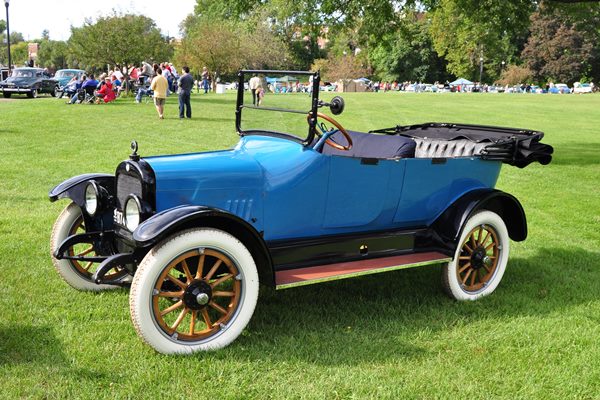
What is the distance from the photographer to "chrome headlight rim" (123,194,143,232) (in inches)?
144

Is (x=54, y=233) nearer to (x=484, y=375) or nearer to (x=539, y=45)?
(x=484, y=375)

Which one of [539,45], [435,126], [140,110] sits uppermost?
[539,45]

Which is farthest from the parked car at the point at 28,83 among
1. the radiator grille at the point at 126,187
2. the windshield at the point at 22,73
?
the radiator grille at the point at 126,187

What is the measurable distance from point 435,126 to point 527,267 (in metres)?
1.71

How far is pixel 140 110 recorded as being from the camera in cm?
2170

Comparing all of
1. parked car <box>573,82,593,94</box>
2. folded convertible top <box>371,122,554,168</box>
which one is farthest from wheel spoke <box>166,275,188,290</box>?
parked car <box>573,82,593,94</box>

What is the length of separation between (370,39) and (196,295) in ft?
38.7

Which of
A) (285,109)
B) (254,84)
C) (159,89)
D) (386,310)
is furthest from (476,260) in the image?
(159,89)

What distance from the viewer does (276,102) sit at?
4.63 m

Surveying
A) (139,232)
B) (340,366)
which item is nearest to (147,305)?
(139,232)

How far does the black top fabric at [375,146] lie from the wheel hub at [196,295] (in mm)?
1464

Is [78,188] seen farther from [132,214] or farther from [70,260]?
[132,214]

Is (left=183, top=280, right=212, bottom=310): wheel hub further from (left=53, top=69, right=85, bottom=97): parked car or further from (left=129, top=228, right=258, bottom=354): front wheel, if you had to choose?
(left=53, top=69, right=85, bottom=97): parked car

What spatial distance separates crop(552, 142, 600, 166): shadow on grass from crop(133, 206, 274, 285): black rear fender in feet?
35.1
